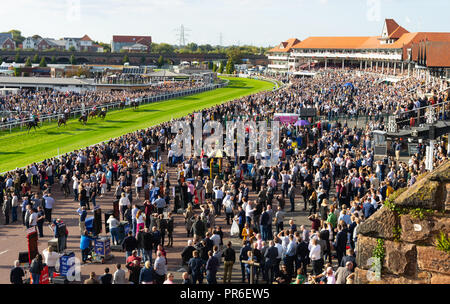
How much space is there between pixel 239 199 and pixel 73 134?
915 inches

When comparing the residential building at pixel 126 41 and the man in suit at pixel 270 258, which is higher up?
the residential building at pixel 126 41

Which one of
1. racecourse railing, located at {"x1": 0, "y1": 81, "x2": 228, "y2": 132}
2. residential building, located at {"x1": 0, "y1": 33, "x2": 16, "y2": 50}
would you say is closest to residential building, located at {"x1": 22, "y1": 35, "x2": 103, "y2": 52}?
residential building, located at {"x1": 0, "y1": 33, "x2": 16, "y2": 50}

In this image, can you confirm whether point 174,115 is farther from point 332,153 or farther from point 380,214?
point 380,214

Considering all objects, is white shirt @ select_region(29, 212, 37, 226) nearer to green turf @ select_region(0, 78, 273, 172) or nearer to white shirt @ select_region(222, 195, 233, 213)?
white shirt @ select_region(222, 195, 233, 213)

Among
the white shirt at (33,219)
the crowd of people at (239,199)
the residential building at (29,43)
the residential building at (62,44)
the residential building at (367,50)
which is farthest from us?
the residential building at (29,43)

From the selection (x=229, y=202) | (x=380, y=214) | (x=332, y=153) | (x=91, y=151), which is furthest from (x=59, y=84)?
(x=380, y=214)

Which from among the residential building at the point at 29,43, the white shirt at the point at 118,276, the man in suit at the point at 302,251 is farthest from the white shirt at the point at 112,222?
the residential building at the point at 29,43

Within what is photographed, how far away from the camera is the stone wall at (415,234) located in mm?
5422

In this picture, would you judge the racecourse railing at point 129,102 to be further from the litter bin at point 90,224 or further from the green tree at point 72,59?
the green tree at point 72,59

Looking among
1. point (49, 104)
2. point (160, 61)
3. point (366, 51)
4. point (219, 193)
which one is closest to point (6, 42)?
point (160, 61)

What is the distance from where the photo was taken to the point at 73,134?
36.2 m

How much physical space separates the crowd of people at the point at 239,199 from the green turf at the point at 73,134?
600cm
